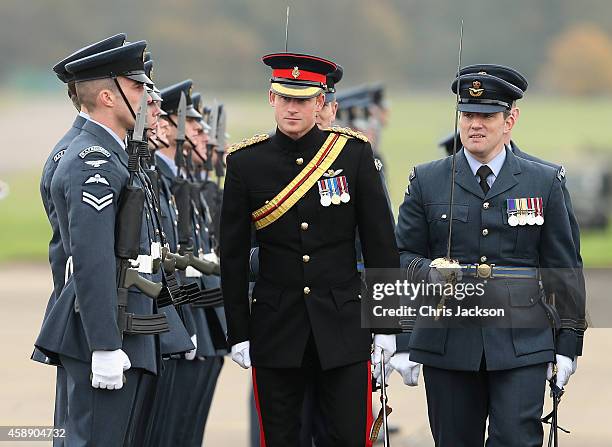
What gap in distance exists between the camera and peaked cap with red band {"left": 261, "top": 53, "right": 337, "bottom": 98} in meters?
5.43

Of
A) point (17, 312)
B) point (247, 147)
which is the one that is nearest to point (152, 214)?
point (247, 147)

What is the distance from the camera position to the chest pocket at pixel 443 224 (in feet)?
18.9

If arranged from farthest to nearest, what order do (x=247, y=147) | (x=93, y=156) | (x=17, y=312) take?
(x=17, y=312), (x=247, y=147), (x=93, y=156)

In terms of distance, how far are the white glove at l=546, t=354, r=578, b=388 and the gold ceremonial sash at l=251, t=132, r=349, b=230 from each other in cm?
112

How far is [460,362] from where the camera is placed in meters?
5.68

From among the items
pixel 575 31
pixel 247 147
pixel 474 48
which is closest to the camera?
pixel 247 147

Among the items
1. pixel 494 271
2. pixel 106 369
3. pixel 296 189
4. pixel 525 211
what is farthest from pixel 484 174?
pixel 106 369

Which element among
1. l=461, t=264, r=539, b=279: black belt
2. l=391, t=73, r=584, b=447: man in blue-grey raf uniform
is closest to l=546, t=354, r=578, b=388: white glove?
l=391, t=73, r=584, b=447: man in blue-grey raf uniform

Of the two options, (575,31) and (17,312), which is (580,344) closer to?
(17,312)

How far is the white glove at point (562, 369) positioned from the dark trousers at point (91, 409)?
1.56 metres

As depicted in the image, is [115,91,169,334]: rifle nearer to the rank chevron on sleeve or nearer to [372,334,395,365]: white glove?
the rank chevron on sleeve

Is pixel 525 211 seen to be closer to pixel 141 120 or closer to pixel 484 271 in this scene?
pixel 484 271

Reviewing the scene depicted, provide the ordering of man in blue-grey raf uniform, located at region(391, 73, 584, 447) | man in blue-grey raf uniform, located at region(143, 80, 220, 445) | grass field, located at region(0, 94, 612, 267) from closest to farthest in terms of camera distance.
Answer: man in blue-grey raf uniform, located at region(391, 73, 584, 447), man in blue-grey raf uniform, located at region(143, 80, 220, 445), grass field, located at region(0, 94, 612, 267)

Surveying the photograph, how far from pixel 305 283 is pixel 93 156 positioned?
86 cm
